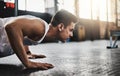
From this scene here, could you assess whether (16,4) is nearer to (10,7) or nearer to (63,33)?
(10,7)

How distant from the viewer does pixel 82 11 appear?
13.0 metres

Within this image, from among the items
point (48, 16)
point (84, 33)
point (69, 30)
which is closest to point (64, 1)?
point (48, 16)

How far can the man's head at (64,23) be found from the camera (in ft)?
7.51

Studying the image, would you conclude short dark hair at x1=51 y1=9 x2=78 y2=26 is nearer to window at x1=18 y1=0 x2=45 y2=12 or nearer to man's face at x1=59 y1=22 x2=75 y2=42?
man's face at x1=59 y1=22 x2=75 y2=42

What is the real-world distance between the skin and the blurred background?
19.9ft

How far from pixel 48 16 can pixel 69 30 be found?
8417 mm

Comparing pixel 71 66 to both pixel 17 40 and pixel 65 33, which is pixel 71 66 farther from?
pixel 17 40

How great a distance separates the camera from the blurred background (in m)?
9.02

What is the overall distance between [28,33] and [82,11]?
11.0 m

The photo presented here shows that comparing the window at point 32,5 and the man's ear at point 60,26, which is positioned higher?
the window at point 32,5

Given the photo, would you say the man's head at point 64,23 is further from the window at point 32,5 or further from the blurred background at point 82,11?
the window at point 32,5

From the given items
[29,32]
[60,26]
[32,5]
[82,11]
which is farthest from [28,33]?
[82,11]

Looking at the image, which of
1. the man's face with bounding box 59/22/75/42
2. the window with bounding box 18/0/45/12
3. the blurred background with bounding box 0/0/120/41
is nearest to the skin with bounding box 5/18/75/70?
the man's face with bounding box 59/22/75/42

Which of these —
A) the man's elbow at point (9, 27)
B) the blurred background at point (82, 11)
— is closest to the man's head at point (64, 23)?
the man's elbow at point (9, 27)
